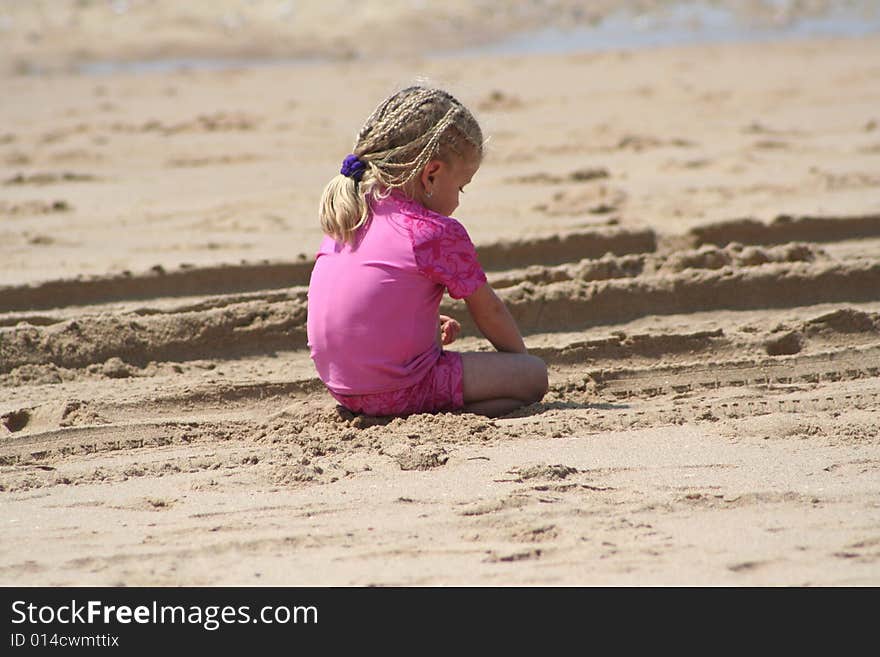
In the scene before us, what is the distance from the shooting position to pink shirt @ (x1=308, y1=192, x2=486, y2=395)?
12.4ft

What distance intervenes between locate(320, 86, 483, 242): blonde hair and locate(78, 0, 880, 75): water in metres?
9.15

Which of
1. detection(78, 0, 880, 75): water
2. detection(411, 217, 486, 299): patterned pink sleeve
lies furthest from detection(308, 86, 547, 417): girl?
detection(78, 0, 880, 75): water

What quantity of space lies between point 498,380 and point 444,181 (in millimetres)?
687

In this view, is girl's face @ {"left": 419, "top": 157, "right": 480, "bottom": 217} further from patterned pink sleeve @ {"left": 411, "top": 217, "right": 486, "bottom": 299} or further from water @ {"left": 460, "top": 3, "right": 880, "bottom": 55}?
water @ {"left": 460, "top": 3, "right": 880, "bottom": 55}

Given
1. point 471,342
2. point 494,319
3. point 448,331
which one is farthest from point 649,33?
point 494,319

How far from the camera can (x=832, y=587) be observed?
267 cm

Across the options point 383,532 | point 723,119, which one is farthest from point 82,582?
point 723,119

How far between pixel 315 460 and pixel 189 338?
1.46 metres

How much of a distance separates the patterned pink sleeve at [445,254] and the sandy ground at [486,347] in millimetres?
457

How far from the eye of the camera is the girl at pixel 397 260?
3785 mm

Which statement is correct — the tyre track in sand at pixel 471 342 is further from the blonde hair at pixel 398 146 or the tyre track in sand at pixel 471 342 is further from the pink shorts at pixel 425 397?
the blonde hair at pixel 398 146

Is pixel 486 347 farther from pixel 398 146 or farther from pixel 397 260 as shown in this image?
pixel 398 146
